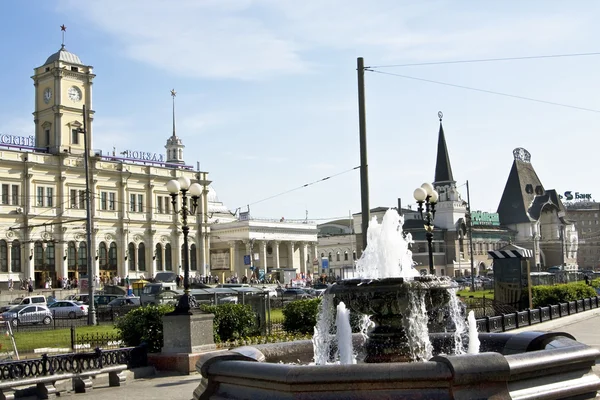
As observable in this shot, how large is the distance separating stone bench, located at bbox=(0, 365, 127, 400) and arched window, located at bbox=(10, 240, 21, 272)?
53.5 m

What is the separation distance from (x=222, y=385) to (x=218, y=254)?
8144 cm

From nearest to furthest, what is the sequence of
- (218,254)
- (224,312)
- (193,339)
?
1. (193,339)
2. (224,312)
3. (218,254)

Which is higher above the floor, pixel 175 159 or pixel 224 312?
pixel 175 159

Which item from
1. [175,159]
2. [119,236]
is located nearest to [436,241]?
[175,159]

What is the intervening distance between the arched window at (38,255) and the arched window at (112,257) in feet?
25.1

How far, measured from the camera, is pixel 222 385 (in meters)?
8.97

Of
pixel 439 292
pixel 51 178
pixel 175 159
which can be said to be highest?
pixel 175 159

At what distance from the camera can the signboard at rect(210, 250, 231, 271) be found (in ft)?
290

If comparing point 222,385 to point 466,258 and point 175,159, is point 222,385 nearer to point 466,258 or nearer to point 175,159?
point 175,159

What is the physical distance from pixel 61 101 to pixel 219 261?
2823 cm

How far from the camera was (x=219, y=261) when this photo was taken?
8931 centimetres

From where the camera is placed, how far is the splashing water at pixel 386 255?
11633mm

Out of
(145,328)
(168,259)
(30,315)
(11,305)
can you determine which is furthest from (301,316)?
→ (168,259)

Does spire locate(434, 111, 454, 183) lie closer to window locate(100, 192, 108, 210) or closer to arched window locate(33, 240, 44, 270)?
window locate(100, 192, 108, 210)
